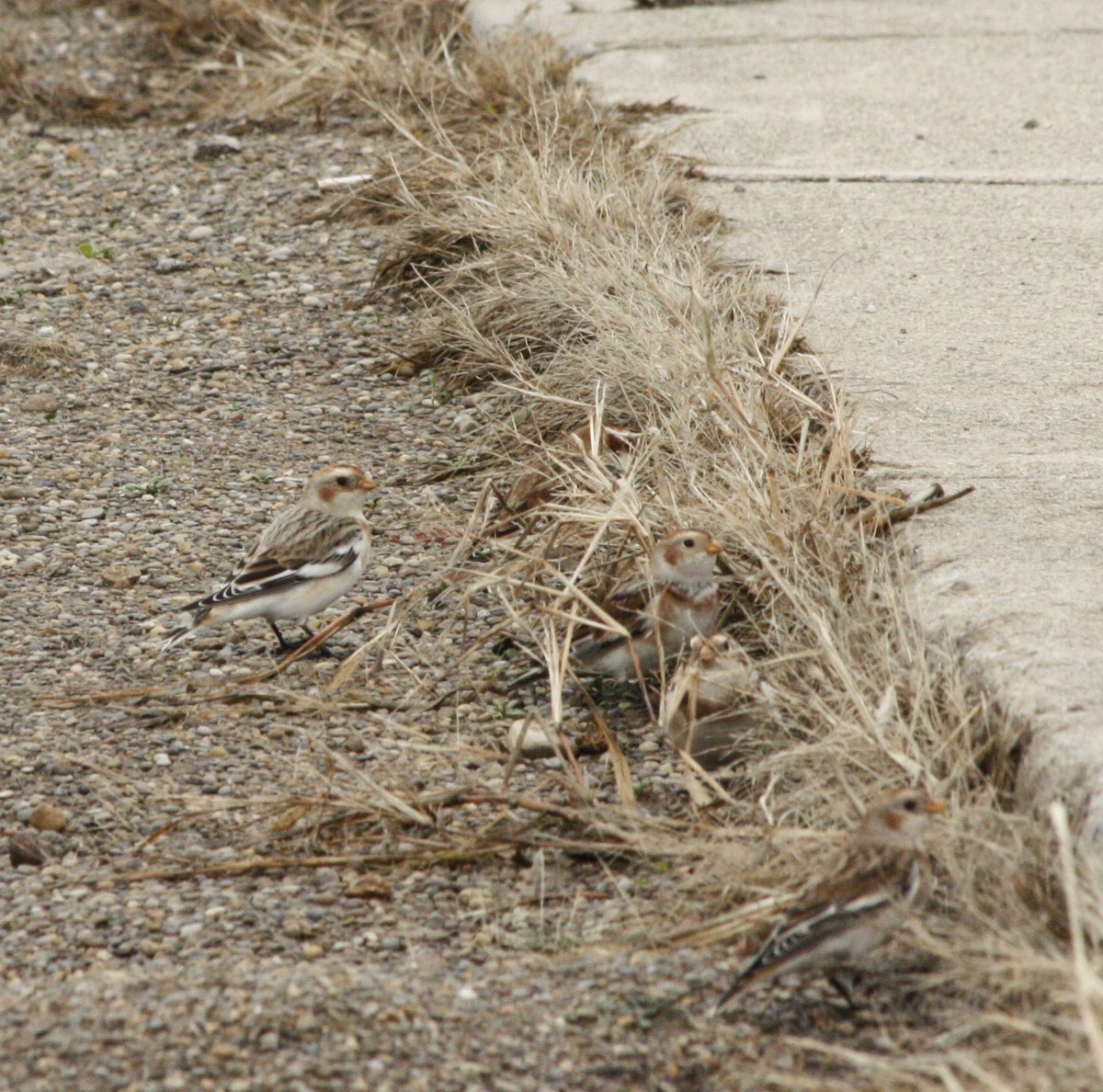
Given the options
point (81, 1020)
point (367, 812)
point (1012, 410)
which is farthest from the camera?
point (1012, 410)

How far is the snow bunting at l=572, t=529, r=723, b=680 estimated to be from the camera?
4.39 m

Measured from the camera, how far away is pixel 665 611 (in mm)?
Answer: 4426

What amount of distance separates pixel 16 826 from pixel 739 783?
5.59 feet

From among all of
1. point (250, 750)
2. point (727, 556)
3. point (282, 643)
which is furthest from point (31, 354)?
point (727, 556)

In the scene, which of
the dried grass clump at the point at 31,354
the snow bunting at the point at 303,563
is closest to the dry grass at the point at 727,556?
the snow bunting at the point at 303,563

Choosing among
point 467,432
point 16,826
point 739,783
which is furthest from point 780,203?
point 16,826

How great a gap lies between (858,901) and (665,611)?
135 cm

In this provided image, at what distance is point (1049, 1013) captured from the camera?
2.99m

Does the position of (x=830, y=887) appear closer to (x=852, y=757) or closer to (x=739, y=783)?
(x=852, y=757)

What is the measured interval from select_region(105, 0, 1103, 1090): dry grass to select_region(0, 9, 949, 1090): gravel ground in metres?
0.12

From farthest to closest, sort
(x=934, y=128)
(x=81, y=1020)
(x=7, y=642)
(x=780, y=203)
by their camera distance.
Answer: (x=934, y=128)
(x=780, y=203)
(x=7, y=642)
(x=81, y=1020)

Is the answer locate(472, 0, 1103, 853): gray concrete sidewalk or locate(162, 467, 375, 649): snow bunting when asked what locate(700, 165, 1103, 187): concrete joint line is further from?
locate(162, 467, 375, 649): snow bunting

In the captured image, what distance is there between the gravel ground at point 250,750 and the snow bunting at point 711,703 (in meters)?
0.13

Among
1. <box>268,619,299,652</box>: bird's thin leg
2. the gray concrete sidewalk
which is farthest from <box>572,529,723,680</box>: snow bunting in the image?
<box>268,619,299,652</box>: bird's thin leg
